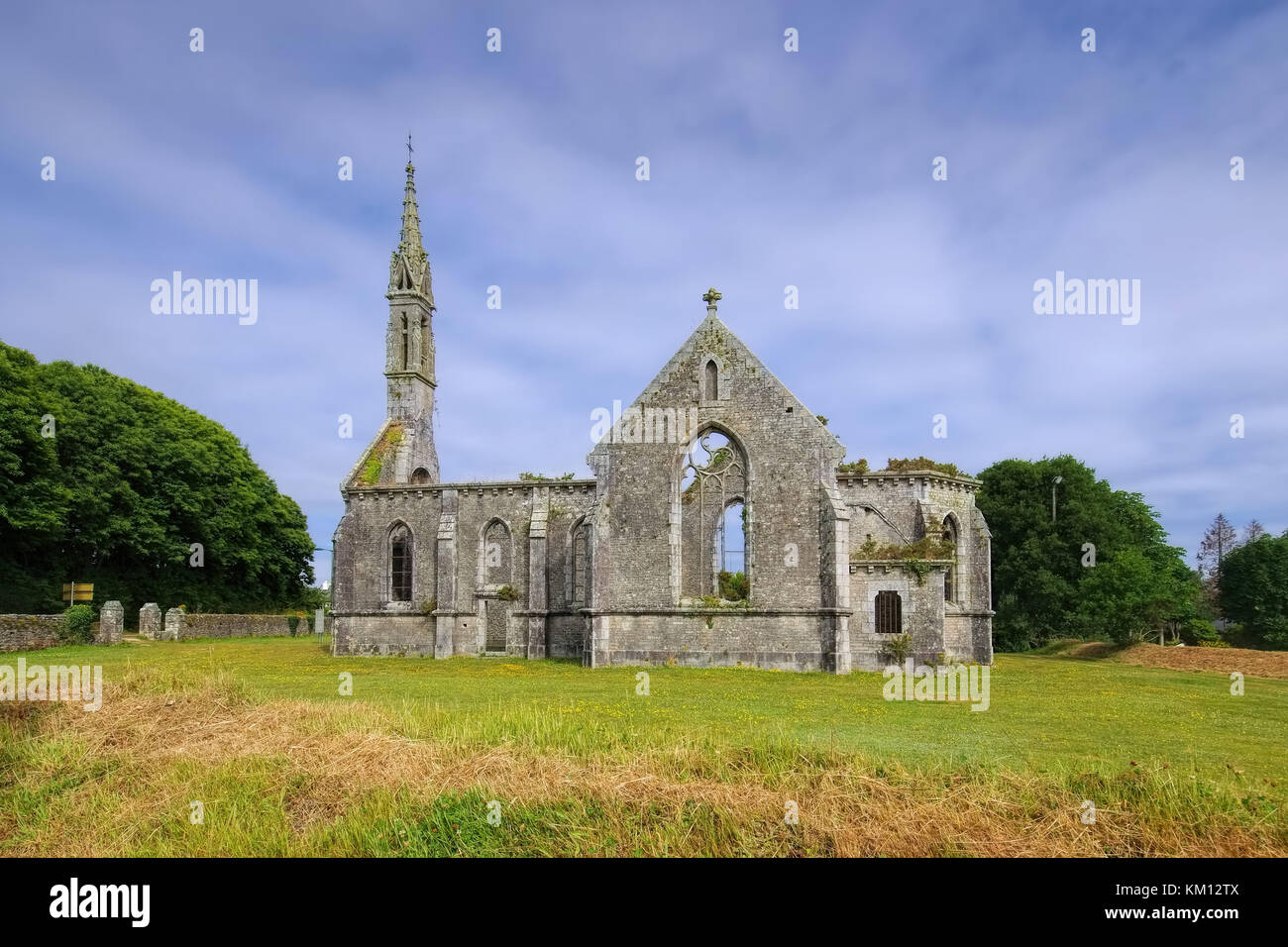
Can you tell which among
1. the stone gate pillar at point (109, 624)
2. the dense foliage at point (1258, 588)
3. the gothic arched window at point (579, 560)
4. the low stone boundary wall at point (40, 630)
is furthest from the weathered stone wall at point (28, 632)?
the dense foliage at point (1258, 588)

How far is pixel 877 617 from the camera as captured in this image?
2811cm

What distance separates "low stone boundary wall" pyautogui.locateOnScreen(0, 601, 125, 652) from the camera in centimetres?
3409

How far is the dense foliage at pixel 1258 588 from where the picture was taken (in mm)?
51094

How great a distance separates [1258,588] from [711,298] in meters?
46.3

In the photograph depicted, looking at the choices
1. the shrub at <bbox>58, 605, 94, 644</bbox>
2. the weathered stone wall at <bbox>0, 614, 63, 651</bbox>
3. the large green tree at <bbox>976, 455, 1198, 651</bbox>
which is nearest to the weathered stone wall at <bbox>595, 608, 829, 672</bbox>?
the large green tree at <bbox>976, 455, 1198, 651</bbox>

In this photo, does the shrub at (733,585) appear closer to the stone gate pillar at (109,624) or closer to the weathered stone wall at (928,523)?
the weathered stone wall at (928,523)

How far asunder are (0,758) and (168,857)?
5162 mm

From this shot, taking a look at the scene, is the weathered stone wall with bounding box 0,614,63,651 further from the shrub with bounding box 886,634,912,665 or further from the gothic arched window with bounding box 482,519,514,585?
the shrub with bounding box 886,634,912,665

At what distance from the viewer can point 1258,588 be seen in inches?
2164

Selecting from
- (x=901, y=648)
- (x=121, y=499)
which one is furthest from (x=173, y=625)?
(x=901, y=648)

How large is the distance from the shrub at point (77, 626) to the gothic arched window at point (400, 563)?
13.8m

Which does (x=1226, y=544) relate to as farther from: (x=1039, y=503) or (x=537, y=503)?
(x=537, y=503)

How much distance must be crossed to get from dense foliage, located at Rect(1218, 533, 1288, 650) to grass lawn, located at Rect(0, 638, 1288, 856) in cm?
4300
